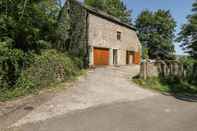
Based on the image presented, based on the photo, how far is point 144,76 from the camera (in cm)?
1680

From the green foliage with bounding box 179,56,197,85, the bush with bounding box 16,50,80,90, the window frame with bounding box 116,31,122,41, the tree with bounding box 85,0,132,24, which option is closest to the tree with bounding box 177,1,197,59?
the green foliage with bounding box 179,56,197,85

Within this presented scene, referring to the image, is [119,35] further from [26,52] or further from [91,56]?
[26,52]

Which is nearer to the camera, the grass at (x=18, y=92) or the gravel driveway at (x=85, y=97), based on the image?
the gravel driveway at (x=85, y=97)

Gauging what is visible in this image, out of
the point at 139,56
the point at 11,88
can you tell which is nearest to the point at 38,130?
the point at 11,88

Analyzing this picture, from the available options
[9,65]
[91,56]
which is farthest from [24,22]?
[91,56]

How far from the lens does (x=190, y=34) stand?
2208 cm

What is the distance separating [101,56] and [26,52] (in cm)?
1338

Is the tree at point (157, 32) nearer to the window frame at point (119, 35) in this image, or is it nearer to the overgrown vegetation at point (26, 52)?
the window frame at point (119, 35)

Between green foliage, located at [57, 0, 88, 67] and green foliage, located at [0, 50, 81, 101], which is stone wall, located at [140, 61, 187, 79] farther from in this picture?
green foliage, located at [57, 0, 88, 67]

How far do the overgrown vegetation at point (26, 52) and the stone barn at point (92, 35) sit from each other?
8.60m

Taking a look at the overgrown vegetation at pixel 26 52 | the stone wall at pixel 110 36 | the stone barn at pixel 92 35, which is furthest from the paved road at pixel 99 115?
the stone wall at pixel 110 36

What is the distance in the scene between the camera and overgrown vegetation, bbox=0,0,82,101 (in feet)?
35.9

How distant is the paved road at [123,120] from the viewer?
6.68 m

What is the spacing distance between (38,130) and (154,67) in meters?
13.5
